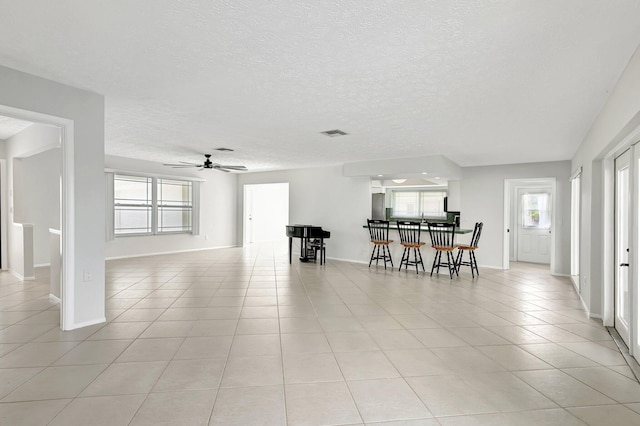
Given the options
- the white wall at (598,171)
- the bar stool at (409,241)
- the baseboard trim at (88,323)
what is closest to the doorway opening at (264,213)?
the bar stool at (409,241)

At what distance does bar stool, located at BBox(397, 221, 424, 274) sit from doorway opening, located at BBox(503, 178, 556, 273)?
104 inches

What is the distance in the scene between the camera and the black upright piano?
7.65m

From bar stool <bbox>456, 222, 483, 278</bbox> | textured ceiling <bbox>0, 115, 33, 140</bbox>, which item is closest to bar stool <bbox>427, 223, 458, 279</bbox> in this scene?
bar stool <bbox>456, 222, 483, 278</bbox>

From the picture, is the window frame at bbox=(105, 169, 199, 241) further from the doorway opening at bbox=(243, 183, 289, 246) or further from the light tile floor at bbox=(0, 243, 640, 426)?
the light tile floor at bbox=(0, 243, 640, 426)

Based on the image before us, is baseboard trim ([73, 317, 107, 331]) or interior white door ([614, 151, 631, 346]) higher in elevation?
interior white door ([614, 151, 631, 346])

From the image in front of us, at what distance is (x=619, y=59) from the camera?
2.33 m

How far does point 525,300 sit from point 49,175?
8531 mm

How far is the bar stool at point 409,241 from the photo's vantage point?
6656 millimetres

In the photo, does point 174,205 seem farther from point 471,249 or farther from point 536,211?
point 536,211

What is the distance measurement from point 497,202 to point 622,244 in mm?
4223

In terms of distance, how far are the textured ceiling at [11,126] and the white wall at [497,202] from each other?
804cm

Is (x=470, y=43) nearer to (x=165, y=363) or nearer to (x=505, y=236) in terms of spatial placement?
(x=165, y=363)

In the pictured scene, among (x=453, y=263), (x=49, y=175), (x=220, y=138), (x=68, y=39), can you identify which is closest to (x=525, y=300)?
(x=453, y=263)

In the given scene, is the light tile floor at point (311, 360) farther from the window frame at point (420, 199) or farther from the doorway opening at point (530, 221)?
the window frame at point (420, 199)
